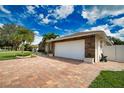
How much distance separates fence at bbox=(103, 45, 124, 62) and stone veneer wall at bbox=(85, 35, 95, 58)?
3.54 m

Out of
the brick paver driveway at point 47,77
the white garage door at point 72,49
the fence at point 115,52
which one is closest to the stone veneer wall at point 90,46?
the white garage door at point 72,49

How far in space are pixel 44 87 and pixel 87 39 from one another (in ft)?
26.1

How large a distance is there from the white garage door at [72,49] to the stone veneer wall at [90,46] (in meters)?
0.50

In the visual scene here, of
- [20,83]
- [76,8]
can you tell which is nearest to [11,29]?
[76,8]

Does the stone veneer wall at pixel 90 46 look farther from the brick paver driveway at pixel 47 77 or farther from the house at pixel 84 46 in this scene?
the brick paver driveway at pixel 47 77

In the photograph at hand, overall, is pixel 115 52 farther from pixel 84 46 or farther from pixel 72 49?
pixel 72 49

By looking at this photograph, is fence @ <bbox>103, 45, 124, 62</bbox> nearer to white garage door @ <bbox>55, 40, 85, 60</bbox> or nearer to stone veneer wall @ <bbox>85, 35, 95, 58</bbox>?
stone veneer wall @ <bbox>85, 35, 95, 58</bbox>

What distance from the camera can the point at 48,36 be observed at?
112 feet

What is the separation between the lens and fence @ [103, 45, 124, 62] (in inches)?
481

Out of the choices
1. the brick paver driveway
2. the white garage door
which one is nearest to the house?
the white garage door

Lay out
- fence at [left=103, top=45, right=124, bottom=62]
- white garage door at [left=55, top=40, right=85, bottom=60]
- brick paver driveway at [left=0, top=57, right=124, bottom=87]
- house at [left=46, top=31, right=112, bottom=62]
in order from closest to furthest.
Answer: brick paver driveway at [left=0, top=57, right=124, bottom=87], house at [left=46, top=31, right=112, bottom=62], white garage door at [left=55, top=40, right=85, bottom=60], fence at [left=103, top=45, right=124, bottom=62]

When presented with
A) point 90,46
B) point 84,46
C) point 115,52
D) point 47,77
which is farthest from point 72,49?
point 47,77

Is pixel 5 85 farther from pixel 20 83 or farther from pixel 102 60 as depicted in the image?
pixel 102 60

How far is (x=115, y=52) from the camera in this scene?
12.9 meters
